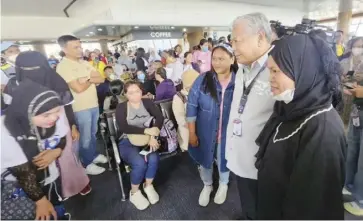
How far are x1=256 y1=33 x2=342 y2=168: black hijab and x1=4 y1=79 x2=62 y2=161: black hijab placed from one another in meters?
0.91

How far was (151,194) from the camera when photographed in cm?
182

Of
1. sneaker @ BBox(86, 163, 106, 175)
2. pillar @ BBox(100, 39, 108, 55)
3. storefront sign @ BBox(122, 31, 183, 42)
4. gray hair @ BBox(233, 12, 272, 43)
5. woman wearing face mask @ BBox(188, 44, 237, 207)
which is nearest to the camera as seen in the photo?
gray hair @ BBox(233, 12, 272, 43)

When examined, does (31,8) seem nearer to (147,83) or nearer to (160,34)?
(147,83)

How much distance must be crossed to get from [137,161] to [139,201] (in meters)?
0.35

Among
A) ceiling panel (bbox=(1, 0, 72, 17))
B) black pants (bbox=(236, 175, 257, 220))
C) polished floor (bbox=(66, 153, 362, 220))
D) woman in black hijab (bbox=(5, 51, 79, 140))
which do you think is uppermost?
ceiling panel (bbox=(1, 0, 72, 17))

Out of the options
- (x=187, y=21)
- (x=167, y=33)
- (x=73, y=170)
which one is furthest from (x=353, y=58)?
(x=167, y=33)

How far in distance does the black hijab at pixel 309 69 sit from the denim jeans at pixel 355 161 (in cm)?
111

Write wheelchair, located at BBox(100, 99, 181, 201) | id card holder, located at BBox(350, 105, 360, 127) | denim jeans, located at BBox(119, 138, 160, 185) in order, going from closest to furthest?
id card holder, located at BBox(350, 105, 360, 127) < denim jeans, located at BBox(119, 138, 160, 185) < wheelchair, located at BBox(100, 99, 181, 201)

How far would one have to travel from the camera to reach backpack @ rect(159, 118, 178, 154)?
78.7 inches

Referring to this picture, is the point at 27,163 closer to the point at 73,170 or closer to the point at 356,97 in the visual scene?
the point at 73,170

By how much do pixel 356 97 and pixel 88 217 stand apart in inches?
91.0

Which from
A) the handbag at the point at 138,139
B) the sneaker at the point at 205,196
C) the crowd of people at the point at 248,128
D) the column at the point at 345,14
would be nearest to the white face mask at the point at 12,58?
the crowd of people at the point at 248,128

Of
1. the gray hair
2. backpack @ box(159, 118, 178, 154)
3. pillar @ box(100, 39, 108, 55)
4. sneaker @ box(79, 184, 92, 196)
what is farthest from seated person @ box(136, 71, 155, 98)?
pillar @ box(100, 39, 108, 55)

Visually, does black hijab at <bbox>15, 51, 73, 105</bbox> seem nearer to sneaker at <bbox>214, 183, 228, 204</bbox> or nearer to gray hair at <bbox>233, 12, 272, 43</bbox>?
gray hair at <bbox>233, 12, 272, 43</bbox>
